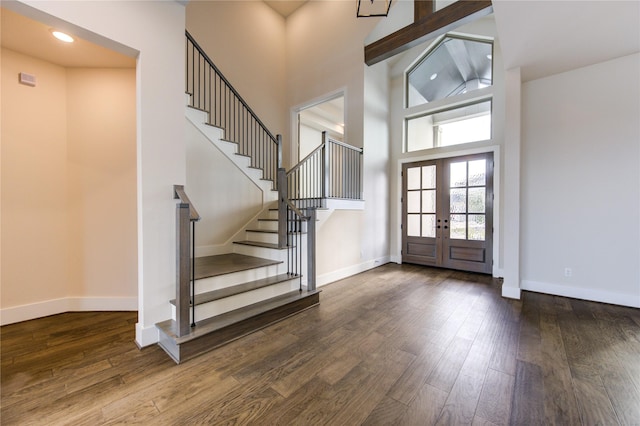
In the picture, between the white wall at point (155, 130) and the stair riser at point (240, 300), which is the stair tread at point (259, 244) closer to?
the stair riser at point (240, 300)

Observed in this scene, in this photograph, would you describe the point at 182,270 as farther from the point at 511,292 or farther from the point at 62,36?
the point at 511,292

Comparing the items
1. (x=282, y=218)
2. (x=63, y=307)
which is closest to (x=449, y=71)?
(x=282, y=218)

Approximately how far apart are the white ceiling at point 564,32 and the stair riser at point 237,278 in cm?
361

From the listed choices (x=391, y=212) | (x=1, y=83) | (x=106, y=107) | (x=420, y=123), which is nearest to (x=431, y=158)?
(x=420, y=123)

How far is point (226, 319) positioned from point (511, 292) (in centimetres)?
368

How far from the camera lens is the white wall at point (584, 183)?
3182mm

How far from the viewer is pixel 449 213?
5105 mm

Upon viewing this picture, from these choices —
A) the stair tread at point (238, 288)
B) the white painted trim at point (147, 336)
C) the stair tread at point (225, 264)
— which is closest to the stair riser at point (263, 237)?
the stair tread at point (225, 264)

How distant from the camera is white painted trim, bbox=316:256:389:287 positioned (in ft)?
13.6

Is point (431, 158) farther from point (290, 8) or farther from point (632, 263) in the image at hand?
point (290, 8)

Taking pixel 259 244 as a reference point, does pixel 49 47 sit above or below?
above

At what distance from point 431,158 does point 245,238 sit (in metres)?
4.03

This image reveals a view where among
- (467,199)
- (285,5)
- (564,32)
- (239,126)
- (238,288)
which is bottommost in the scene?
(238,288)

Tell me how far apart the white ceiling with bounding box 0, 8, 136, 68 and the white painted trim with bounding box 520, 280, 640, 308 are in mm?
6108
